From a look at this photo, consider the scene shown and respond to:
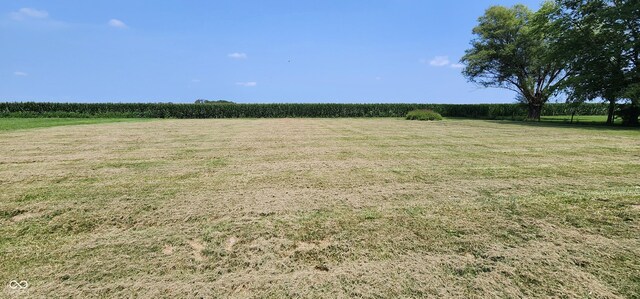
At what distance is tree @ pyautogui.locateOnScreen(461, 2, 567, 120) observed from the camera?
29.0 meters

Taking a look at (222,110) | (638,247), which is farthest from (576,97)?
(222,110)

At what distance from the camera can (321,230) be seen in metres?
3.17

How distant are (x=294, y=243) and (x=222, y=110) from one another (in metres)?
34.6

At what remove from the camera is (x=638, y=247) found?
2818 millimetres

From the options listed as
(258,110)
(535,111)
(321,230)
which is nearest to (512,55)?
(535,111)

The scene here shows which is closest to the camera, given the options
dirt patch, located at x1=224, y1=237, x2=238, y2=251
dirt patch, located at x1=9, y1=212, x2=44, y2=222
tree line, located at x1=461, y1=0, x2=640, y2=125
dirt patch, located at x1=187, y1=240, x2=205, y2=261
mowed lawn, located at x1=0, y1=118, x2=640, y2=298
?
mowed lawn, located at x1=0, y1=118, x2=640, y2=298

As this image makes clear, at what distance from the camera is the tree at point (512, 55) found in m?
29.0

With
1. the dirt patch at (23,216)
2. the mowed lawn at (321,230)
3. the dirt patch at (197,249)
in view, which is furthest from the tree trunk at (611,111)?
the dirt patch at (23,216)

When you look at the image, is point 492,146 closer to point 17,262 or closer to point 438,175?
point 438,175

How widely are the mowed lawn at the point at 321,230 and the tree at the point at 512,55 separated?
91.3ft

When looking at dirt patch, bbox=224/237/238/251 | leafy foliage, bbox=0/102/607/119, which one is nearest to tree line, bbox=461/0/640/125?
leafy foliage, bbox=0/102/607/119

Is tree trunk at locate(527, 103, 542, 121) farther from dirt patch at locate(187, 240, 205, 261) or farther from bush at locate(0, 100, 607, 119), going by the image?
dirt patch at locate(187, 240, 205, 261)

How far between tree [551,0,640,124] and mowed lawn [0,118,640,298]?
1820 centimetres

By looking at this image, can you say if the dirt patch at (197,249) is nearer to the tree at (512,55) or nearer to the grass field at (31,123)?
the grass field at (31,123)
